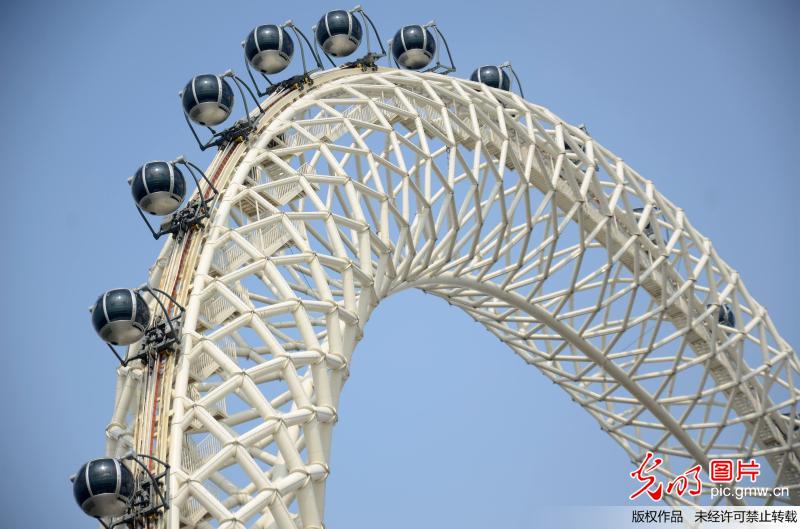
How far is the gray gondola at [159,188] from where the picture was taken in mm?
35125

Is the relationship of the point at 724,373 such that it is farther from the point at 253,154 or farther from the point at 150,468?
the point at 150,468

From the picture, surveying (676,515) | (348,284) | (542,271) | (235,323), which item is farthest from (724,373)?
(235,323)

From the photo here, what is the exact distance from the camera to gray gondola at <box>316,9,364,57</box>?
47969 mm

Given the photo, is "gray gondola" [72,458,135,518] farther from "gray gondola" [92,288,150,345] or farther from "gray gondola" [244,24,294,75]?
"gray gondola" [244,24,294,75]

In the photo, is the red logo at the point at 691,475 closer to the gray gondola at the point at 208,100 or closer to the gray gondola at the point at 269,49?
the gray gondola at the point at 269,49

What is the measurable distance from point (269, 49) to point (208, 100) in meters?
5.03

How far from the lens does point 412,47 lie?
172 ft

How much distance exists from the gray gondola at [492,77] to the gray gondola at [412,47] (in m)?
5.13

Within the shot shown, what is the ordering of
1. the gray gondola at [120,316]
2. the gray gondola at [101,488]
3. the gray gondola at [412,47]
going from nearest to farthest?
the gray gondola at [101,488], the gray gondola at [120,316], the gray gondola at [412,47]

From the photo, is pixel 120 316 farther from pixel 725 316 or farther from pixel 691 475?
pixel 691 475

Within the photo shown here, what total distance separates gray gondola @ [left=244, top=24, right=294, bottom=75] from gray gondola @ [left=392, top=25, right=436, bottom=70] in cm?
965

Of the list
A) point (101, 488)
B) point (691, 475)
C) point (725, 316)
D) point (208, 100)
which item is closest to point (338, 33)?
point (208, 100)

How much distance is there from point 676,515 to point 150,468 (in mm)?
34722

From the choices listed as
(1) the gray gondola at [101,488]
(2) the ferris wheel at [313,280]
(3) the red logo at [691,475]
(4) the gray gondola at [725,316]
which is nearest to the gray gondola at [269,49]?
(2) the ferris wheel at [313,280]
